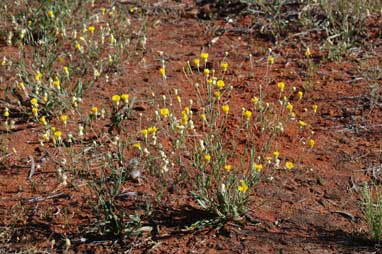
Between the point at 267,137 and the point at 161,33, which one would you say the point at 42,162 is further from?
the point at 161,33

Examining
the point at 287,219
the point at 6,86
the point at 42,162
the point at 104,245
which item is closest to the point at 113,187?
the point at 104,245

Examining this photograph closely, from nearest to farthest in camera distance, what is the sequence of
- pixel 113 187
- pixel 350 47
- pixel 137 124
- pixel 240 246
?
pixel 240 246 → pixel 113 187 → pixel 137 124 → pixel 350 47

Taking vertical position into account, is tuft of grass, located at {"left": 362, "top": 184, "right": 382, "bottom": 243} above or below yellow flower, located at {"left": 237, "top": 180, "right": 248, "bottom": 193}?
below

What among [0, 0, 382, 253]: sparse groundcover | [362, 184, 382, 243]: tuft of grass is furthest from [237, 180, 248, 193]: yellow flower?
[362, 184, 382, 243]: tuft of grass

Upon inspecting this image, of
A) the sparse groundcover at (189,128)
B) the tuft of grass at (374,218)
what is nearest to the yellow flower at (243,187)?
the sparse groundcover at (189,128)

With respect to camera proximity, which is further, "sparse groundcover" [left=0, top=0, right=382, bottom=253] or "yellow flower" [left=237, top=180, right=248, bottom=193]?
"sparse groundcover" [left=0, top=0, right=382, bottom=253]

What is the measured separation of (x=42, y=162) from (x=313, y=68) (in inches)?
97.8

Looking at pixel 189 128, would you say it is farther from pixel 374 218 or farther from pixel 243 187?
pixel 374 218

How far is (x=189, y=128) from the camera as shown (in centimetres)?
461

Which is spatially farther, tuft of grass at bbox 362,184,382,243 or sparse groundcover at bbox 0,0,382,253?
sparse groundcover at bbox 0,0,382,253

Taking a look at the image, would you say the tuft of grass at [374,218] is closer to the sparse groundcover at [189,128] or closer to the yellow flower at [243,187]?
the sparse groundcover at [189,128]

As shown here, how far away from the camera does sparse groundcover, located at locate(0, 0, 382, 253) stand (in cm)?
373

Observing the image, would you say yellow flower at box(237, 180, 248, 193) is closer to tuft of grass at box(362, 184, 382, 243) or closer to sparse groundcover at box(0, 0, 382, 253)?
sparse groundcover at box(0, 0, 382, 253)

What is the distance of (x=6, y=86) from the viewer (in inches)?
213
